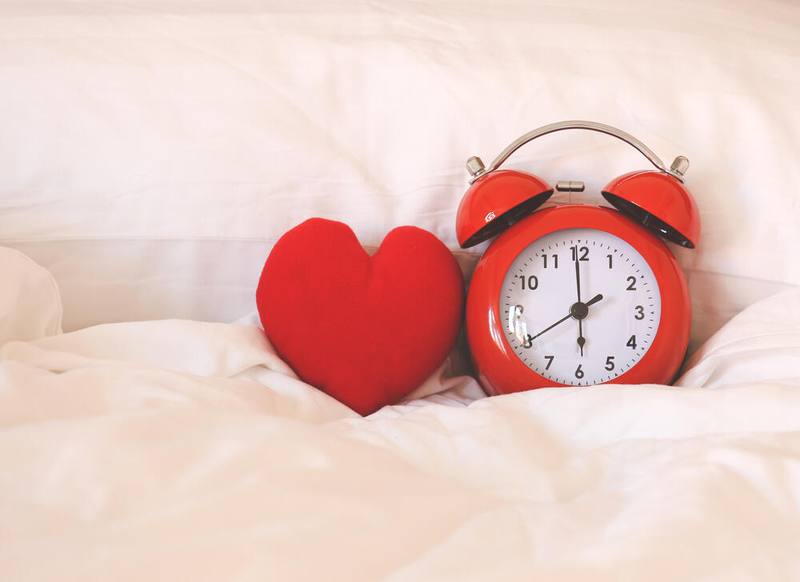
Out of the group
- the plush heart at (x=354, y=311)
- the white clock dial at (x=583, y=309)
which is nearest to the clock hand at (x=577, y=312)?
the white clock dial at (x=583, y=309)

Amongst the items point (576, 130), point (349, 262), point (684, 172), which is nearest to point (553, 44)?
point (576, 130)

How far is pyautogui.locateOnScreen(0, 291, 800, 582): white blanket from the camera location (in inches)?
19.4

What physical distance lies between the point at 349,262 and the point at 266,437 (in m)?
0.30

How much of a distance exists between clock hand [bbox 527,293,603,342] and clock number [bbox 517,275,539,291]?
45 mm

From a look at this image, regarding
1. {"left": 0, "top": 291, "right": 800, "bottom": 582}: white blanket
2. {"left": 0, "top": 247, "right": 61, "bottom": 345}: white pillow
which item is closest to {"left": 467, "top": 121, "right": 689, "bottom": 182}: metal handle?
{"left": 0, "top": 291, "right": 800, "bottom": 582}: white blanket

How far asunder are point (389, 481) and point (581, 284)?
36 centimetres

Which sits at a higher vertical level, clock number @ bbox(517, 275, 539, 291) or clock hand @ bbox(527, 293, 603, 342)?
clock number @ bbox(517, 275, 539, 291)

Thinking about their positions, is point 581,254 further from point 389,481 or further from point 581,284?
point 389,481

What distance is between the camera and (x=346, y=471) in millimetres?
583

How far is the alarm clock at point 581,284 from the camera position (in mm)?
835

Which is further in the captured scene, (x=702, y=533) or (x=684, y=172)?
(x=684, y=172)

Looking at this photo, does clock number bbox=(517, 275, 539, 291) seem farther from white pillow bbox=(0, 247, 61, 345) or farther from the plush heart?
white pillow bbox=(0, 247, 61, 345)

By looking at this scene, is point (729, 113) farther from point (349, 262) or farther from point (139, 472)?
point (139, 472)

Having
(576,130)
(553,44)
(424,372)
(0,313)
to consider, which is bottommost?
(424,372)
